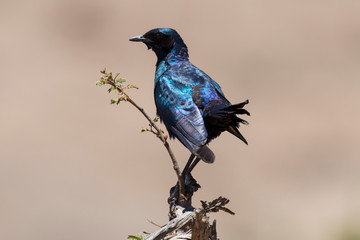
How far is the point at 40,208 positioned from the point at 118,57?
7.18 metres

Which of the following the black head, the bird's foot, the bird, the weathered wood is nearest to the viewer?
the weathered wood

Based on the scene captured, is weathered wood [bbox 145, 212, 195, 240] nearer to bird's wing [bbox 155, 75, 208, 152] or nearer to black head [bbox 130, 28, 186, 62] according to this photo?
bird's wing [bbox 155, 75, 208, 152]

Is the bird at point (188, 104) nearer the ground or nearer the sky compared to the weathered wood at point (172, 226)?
nearer the sky

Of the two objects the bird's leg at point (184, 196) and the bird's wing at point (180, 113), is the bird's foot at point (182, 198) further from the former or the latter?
the bird's wing at point (180, 113)

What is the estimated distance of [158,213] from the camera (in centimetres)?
1756

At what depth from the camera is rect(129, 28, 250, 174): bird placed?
834 cm

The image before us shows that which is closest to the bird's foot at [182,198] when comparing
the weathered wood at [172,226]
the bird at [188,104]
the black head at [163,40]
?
the bird at [188,104]

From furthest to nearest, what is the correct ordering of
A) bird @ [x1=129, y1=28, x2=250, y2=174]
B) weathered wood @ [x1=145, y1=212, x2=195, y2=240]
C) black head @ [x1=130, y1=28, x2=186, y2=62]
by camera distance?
1. black head @ [x1=130, y1=28, x2=186, y2=62]
2. bird @ [x1=129, y1=28, x2=250, y2=174]
3. weathered wood @ [x1=145, y1=212, x2=195, y2=240]

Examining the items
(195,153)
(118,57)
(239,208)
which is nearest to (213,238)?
(195,153)

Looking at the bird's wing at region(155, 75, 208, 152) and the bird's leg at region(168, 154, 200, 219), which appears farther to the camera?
the bird's wing at region(155, 75, 208, 152)

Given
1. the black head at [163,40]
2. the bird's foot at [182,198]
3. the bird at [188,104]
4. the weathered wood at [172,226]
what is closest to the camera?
the weathered wood at [172,226]

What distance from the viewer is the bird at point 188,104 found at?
8.34 metres

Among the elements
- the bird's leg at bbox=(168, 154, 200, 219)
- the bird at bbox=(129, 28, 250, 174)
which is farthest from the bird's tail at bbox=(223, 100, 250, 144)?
the bird's leg at bbox=(168, 154, 200, 219)

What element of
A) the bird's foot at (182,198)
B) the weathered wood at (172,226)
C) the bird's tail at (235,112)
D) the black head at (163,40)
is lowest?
the weathered wood at (172,226)
